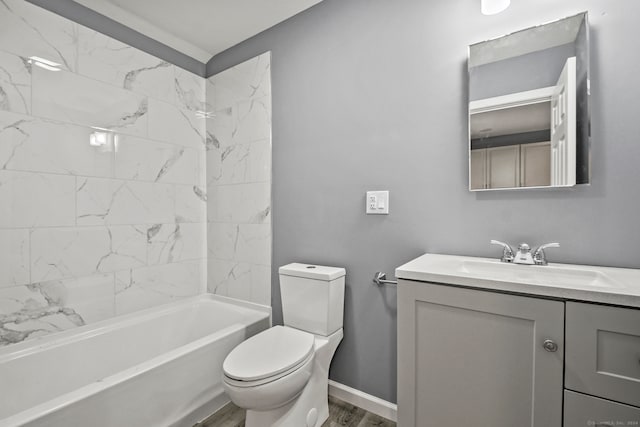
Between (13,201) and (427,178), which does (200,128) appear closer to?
(13,201)

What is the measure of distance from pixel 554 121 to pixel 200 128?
7.74 ft

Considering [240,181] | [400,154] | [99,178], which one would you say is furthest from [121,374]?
[400,154]

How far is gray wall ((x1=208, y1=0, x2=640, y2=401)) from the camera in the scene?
1151 mm

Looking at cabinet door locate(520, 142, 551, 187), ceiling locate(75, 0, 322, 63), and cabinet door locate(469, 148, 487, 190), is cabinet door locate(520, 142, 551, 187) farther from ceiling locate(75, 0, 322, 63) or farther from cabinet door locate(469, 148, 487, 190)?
ceiling locate(75, 0, 322, 63)

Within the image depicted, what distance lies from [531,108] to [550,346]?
3.21 feet

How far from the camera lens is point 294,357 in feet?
4.40

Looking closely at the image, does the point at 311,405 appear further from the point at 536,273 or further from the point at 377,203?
the point at 536,273

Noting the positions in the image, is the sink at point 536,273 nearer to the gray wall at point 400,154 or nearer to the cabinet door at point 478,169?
the gray wall at point 400,154

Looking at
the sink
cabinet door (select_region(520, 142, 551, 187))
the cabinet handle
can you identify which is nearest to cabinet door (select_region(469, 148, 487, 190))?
cabinet door (select_region(520, 142, 551, 187))

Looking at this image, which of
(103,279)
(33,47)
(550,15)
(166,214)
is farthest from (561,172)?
(33,47)

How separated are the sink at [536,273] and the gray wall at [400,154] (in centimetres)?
11

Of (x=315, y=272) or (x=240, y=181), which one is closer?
(x=315, y=272)

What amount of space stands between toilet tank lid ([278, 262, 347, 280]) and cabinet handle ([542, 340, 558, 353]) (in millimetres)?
955

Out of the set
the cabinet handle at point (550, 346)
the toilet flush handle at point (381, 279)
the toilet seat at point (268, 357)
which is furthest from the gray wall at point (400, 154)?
the cabinet handle at point (550, 346)
